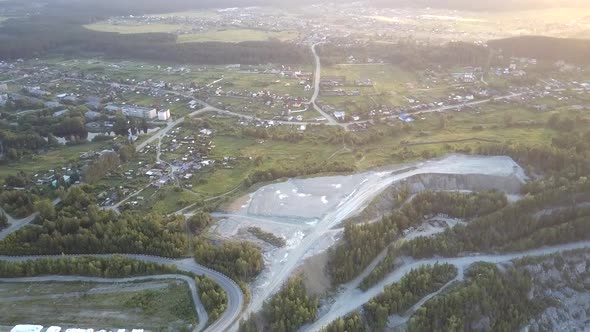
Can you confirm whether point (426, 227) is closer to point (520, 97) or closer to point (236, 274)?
point (236, 274)

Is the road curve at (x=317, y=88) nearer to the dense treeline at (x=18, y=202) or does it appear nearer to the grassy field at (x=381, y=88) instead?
the grassy field at (x=381, y=88)

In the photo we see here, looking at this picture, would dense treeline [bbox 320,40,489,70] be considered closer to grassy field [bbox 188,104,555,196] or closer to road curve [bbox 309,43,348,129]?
road curve [bbox 309,43,348,129]

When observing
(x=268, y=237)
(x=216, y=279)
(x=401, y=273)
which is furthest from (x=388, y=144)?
(x=216, y=279)

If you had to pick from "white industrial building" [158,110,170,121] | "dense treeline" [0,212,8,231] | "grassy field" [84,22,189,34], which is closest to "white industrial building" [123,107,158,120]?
"white industrial building" [158,110,170,121]

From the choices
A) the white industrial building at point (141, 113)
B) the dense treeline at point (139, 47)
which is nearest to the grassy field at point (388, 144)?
the white industrial building at point (141, 113)

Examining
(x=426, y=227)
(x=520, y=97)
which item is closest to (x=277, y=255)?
(x=426, y=227)
